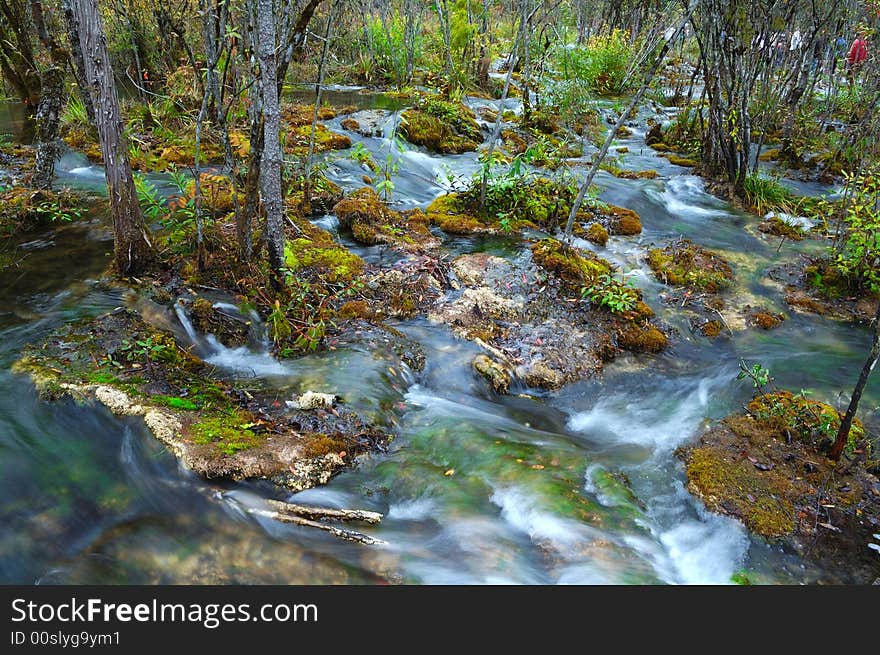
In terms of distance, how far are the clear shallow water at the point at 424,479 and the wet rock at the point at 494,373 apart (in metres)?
0.13

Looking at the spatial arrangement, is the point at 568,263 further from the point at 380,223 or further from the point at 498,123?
the point at 380,223

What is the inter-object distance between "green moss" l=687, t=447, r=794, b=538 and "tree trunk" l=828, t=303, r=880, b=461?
0.67 metres

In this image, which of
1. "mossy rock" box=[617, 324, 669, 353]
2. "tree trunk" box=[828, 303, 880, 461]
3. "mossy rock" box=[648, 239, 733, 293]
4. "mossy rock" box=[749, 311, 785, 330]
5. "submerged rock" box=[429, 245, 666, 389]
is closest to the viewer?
"tree trunk" box=[828, 303, 880, 461]

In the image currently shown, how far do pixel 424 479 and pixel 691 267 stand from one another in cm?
666

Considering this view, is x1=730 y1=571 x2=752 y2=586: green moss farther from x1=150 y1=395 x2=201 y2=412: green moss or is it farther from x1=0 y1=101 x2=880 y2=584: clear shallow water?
x1=150 y1=395 x2=201 y2=412: green moss

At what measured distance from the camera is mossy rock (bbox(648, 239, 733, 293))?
342 inches

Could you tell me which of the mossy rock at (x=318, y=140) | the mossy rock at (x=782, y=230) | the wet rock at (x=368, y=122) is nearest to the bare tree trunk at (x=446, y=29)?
the wet rock at (x=368, y=122)

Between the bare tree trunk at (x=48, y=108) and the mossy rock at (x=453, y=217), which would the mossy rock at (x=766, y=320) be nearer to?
the mossy rock at (x=453, y=217)

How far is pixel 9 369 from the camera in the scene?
4969 millimetres

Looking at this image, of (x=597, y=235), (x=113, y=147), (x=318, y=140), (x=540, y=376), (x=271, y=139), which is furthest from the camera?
(x=318, y=140)

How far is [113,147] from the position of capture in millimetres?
5957

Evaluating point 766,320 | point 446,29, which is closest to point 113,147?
point 766,320

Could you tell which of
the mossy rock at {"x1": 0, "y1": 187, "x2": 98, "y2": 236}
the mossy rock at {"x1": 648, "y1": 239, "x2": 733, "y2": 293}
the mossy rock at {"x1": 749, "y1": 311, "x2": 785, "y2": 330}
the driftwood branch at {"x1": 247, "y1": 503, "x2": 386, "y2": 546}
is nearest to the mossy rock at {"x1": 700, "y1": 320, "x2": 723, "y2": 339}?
the mossy rock at {"x1": 749, "y1": 311, "x2": 785, "y2": 330}

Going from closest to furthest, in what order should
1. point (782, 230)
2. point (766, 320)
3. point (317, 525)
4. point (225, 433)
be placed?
1. point (317, 525)
2. point (225, 433)
3. point (766, 320)
4. point (782, 230)
